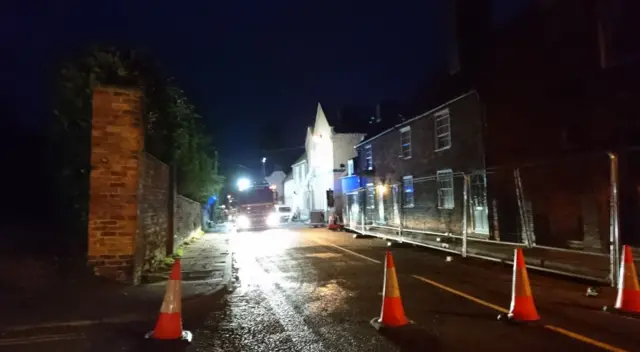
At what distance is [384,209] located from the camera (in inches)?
1114

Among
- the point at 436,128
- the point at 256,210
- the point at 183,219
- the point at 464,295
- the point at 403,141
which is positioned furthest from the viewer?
the point at 256,210

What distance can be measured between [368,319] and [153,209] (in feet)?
23.0

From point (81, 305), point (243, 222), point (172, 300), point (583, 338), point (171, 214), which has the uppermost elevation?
point (171, 214)

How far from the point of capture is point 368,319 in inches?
299

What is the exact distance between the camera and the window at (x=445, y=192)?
22609 millimetres

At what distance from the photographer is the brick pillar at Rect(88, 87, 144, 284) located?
10.1m

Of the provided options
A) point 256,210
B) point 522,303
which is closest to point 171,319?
point 522,303

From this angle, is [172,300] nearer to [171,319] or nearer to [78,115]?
[171,319]

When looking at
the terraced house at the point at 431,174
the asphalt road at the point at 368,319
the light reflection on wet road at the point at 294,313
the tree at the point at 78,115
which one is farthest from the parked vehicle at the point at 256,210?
the tree at the point at 78,115

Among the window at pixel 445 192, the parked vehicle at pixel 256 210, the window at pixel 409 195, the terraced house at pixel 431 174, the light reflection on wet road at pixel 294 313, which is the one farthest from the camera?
the parked vehicle at pixel 256 210

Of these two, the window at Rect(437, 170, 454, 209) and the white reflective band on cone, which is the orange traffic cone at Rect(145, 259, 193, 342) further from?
the window at Rect(437, 170, 454, 209)

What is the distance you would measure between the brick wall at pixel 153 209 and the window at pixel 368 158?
19375mm

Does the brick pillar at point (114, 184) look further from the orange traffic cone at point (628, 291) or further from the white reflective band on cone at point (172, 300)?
the orange traffic cone at point (628, 291)

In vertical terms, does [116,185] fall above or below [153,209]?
above
